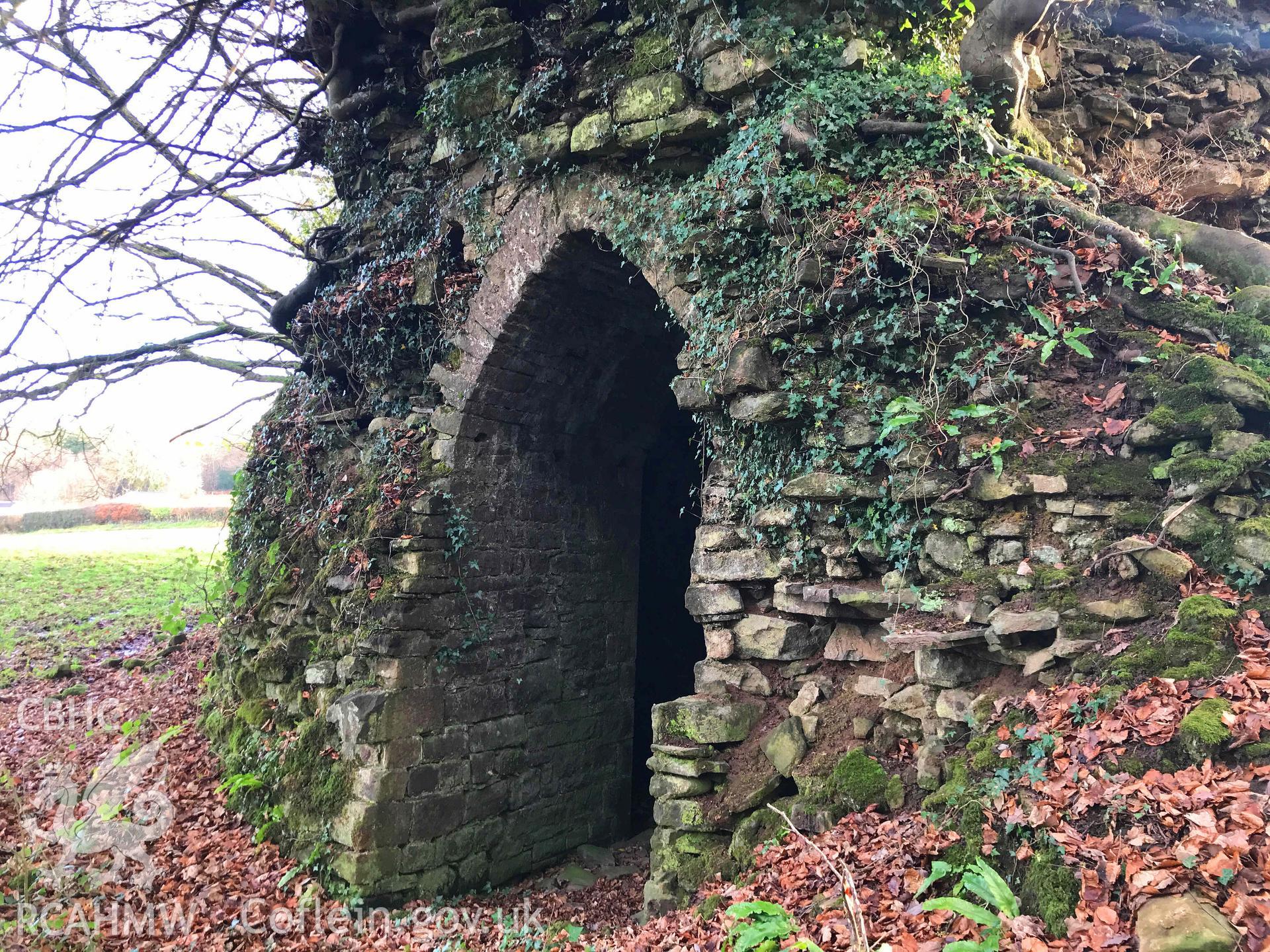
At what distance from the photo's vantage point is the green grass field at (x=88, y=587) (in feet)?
32.7

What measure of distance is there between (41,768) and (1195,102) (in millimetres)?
10180

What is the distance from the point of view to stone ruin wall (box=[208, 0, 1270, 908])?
11.3 ft

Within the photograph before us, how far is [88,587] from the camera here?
13.0 m

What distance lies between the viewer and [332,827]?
17.3 feet

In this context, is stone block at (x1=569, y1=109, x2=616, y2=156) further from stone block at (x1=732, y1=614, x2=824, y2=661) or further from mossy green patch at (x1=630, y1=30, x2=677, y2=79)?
stone block at (x1=732, y1=614, x2=824, y2=661)

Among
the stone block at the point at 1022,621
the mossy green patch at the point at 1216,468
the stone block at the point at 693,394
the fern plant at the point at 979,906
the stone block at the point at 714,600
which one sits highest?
the stone block at the point at 693,394

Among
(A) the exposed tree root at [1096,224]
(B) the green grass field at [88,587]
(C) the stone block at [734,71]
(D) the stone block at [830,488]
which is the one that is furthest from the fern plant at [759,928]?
(B) the green grass field at [88,587]

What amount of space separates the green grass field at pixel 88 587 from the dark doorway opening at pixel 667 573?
4240 millimetres

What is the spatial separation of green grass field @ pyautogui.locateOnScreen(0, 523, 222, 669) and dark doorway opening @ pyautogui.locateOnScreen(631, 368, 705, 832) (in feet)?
13.9

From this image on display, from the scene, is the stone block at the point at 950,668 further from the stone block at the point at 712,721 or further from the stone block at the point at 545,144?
the stone block at the point at 545,144

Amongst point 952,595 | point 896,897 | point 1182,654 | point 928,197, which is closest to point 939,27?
point 928,197

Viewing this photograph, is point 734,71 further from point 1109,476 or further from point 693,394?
point 1109,476

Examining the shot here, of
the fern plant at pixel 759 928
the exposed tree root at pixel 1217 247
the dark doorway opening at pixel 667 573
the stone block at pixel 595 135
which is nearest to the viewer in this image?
the fern plant at pixel 759 928

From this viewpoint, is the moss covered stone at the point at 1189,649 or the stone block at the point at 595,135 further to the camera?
the stone block at the point at 595,135
